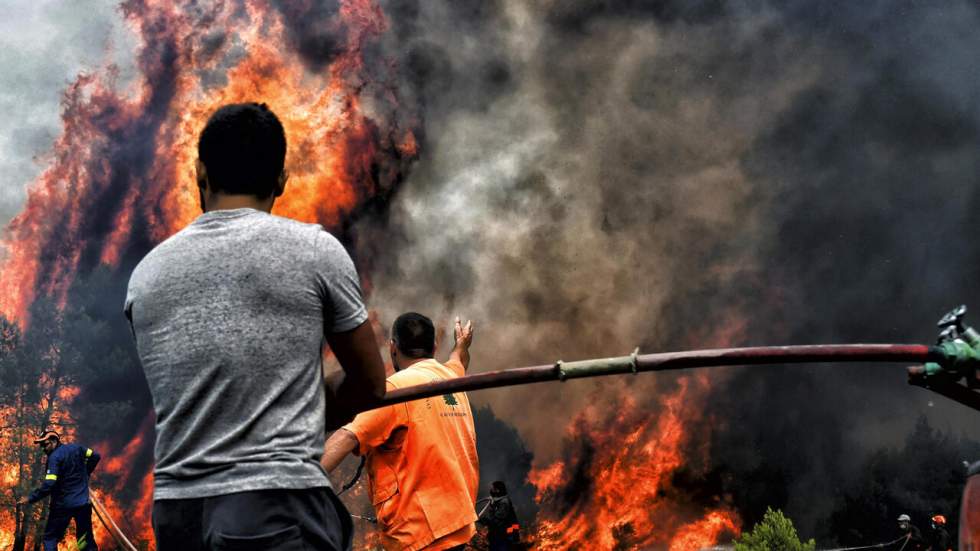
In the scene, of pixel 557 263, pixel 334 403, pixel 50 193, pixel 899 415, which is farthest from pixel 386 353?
pixel 334 403

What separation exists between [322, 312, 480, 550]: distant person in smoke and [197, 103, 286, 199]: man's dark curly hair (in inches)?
72.0

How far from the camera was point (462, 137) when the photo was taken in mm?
22344

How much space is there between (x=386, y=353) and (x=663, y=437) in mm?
8301

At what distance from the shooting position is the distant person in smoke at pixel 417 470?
3.59 metres

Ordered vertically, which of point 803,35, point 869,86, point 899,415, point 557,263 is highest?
point 803,35

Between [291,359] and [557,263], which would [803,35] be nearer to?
[557,263]

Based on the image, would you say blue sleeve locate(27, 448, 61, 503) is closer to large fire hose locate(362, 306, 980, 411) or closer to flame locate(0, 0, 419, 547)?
large fire hose locate(362, 306, 980, 411)

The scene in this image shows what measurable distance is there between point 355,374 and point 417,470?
1933 mm

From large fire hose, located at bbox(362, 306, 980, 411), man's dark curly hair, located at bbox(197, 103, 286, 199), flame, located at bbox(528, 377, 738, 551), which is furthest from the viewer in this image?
flame, located at bbox(528, 377, 738, 551)

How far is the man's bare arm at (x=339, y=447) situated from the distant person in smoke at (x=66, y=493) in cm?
646

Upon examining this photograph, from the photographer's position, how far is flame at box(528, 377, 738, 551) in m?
20.8

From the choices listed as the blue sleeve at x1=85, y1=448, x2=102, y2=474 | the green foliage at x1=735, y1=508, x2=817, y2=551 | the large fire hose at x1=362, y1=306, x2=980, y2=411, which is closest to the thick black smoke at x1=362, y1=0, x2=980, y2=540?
the green foliage at x1=735, y1=508, x2=817, y2=551

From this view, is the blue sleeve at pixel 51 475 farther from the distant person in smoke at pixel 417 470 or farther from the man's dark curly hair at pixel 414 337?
the distant person in smoke at pixel 417 470

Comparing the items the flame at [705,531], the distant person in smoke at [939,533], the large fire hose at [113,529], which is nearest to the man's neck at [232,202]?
the large fire hose at [113,529]
